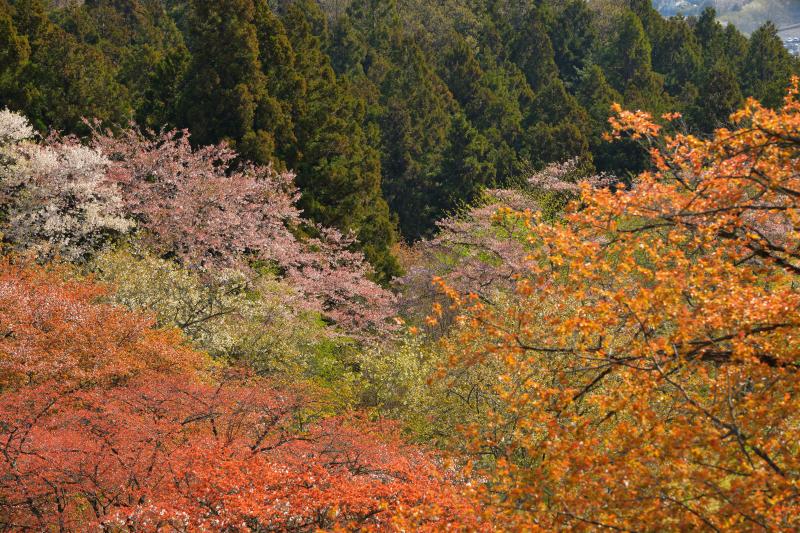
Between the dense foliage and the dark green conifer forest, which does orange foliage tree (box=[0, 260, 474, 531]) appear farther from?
the dark green conifer forest

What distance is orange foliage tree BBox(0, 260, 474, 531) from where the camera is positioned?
1102 cm

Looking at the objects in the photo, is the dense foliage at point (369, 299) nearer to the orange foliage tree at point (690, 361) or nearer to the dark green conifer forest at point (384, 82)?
the orange foliage tree at point (690, 361)

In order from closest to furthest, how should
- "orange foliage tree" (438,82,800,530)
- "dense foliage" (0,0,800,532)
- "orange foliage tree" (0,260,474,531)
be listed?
"orange foliage tree" (438,82,800,530), "dense foliage" (0,0,800,532), "orange foliage tree" (0,260,474,531)

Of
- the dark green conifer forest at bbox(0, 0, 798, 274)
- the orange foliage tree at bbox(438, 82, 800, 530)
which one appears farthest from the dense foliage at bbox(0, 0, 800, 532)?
the dark green conifer forest at bbox(0, 0, 798, 274)

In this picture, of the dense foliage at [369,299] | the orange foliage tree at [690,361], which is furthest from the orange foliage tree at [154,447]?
the orange foliage tree at [690,361]

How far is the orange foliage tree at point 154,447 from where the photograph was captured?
36.1 ft

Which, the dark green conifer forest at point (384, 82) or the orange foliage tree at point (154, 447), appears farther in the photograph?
the dark green conifer forest at point (384, 82)

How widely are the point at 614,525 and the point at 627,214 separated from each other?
3115 mm

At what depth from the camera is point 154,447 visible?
39.2 ft

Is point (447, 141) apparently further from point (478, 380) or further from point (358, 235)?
point (478, 380)

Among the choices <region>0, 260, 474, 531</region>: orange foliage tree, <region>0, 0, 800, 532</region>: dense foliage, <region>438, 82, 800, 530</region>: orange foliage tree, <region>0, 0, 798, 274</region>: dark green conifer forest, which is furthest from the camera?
<region>0, 0, 798, 274</region>: dark green conifer forest

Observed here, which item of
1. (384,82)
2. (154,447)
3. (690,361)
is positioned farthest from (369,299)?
(384,82)

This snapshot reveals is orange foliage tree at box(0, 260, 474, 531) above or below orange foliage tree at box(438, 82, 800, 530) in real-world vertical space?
below

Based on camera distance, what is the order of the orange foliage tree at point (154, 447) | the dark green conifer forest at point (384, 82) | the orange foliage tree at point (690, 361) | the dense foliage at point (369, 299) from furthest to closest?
the dark green conifer forest at point (384, 82), the orange foliage tree at point (154, 447), the dense foliage at point (369, 299), the orange foliage tree at point (690, 361)
